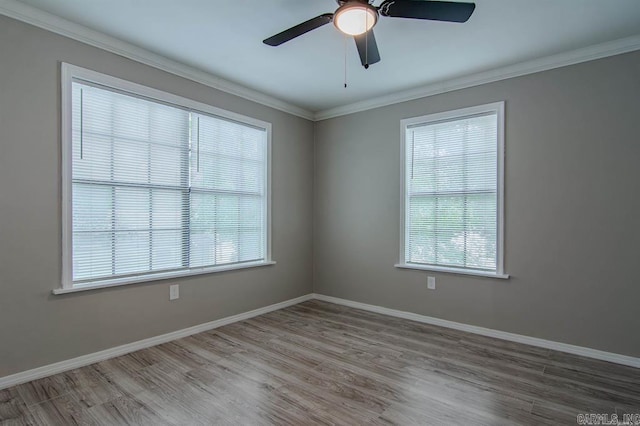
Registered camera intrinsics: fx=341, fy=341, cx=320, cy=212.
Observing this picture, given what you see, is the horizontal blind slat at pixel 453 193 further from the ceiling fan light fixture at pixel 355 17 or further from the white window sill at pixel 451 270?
the ceiling fan light fixture at pixel 355 17

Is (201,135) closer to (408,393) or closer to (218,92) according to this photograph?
(218,92)

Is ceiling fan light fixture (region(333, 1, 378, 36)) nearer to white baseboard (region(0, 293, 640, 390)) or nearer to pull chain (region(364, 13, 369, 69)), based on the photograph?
pull chain (region(364, 13, 369, 69))

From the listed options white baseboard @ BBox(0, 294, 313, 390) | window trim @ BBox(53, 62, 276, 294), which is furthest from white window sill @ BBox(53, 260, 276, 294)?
white baseboard @ BBox(0, 294, 313, 390)

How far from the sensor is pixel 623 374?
259 centimetres

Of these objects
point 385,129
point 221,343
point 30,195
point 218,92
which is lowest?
point 221,343

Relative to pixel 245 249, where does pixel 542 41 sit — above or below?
above

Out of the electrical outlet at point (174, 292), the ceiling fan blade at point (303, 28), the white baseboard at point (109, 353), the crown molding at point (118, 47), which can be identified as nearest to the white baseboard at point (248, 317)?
the white baseboard at point (109, 353)

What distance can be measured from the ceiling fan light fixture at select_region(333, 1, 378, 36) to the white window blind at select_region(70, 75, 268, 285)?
6.67 ft

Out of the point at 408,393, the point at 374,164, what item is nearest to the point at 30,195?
the point at 408,393

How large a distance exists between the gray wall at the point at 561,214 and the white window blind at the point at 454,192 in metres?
0.13

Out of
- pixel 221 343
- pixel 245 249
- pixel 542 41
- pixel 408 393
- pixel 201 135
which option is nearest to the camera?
pixel 408 393

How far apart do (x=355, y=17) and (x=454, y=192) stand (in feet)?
7.57

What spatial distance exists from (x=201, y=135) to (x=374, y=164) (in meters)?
2.06

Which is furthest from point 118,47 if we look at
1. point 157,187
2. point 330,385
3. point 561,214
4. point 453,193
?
point 561,214
